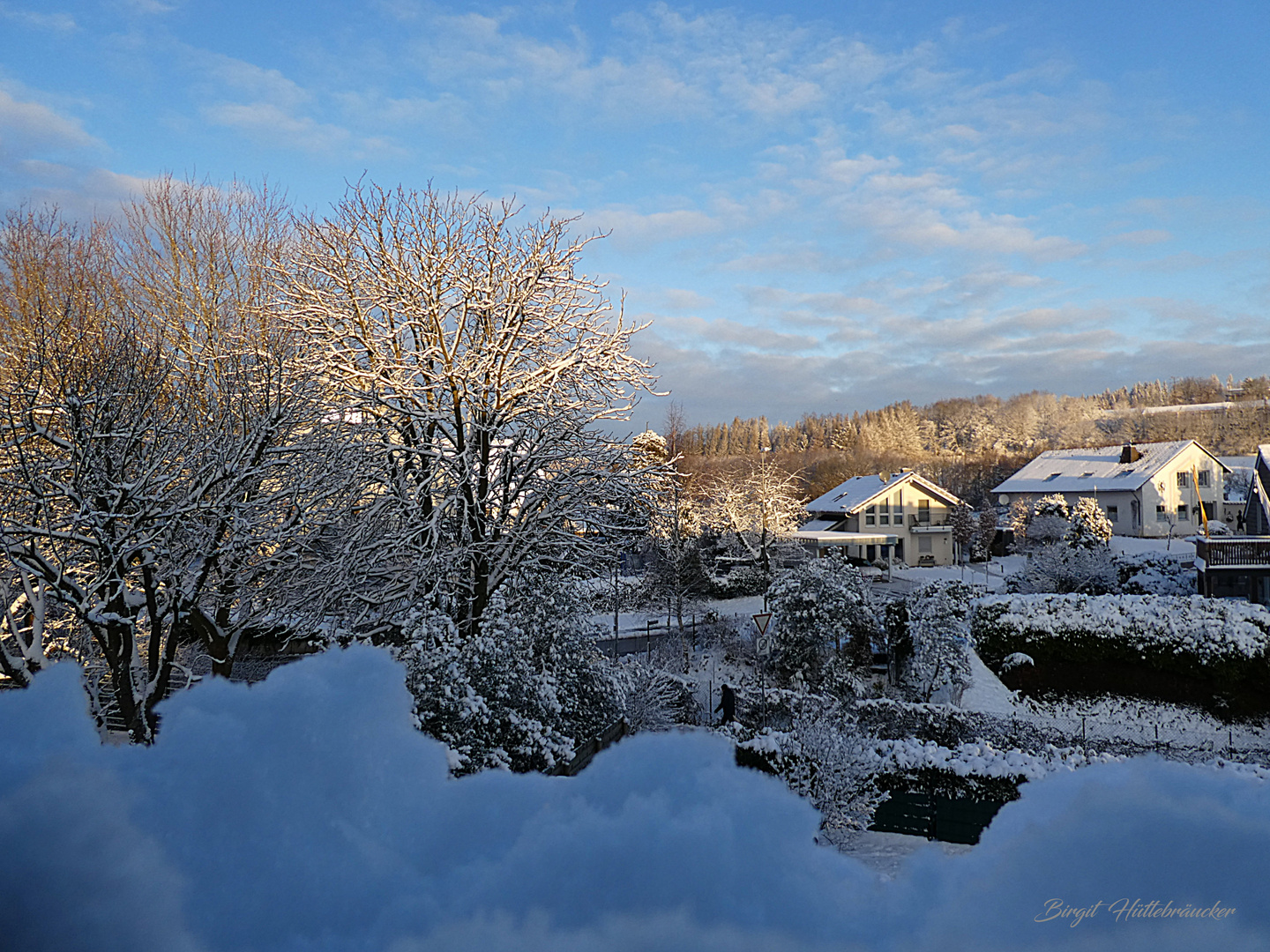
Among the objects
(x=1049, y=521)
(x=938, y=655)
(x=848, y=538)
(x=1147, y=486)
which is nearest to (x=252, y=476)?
(x=938, y=655)

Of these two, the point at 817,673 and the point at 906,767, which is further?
the point at 817,673

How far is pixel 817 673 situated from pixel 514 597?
862cm

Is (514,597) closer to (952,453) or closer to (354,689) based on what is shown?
(354,689)

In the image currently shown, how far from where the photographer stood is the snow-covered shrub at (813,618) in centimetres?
1684

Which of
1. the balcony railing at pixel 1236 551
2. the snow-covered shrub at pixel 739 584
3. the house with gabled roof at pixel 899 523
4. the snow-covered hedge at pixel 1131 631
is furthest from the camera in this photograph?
the house with gabled roof at pixel 899 523

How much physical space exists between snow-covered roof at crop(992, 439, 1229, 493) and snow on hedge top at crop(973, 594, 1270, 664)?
31.2m

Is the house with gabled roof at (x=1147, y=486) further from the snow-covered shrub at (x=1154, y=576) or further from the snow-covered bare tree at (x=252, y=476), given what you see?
the snow-covered bare tree at (x=252, y=476)

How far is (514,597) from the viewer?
11.2m

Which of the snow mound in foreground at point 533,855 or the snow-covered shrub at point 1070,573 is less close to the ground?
the snow mound in foreground at point 533,855

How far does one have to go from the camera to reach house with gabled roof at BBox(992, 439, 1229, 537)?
44.3 meters

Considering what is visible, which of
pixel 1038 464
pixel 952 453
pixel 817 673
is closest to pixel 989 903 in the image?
pixel 817 673

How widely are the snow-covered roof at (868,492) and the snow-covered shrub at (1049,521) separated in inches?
215

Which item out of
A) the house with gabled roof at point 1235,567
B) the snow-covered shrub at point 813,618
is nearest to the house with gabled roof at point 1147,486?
the house with gabled roof at point 1235,567

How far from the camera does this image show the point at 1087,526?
32.9m
